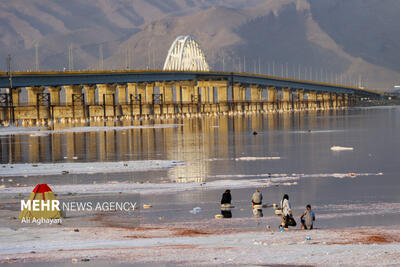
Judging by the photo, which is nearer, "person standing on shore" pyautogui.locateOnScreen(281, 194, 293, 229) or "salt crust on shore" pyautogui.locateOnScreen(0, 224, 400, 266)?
"salt crust on shore" pyautogui.locateOnScreen(0, 224, 400, 266)

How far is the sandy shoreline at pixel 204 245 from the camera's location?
2403cm

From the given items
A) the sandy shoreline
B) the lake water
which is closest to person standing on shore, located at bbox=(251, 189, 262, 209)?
the lake water

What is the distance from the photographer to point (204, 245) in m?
26.2

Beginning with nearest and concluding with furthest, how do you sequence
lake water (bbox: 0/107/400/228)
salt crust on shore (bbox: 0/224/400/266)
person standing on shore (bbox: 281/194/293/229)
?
1. salt crust on shore (bbox: 0/224/400/266)
2. person standing on shore (bbox: 281/194/293/229)
3. lake water (bbox: 0/107/400/228)

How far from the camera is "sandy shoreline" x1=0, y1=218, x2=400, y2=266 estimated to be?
24.0m

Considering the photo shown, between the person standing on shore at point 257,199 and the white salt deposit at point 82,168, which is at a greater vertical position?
the white salt deposit at point 82,168

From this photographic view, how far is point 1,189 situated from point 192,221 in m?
15.0

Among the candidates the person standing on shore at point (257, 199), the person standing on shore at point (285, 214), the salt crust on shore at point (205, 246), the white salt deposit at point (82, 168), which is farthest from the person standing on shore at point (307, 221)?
the white salt deposit at point (82, 168)

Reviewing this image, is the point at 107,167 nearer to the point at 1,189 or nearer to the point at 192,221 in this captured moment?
the point at 1,189

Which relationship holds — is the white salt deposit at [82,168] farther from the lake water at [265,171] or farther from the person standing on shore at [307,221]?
the person standing on shore at [307,221]

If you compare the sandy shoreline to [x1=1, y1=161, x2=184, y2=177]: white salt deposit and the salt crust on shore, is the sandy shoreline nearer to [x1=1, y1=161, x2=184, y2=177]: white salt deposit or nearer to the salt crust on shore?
the salt crust on shore

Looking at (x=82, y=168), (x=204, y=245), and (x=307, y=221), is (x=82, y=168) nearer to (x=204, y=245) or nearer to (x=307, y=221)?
(x=307, y=221)

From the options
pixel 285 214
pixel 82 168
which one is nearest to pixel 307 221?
pixel 285 214

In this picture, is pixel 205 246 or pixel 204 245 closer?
pixel 205 246
